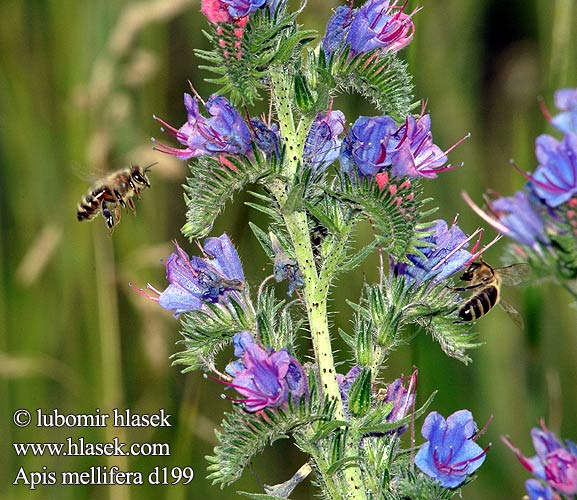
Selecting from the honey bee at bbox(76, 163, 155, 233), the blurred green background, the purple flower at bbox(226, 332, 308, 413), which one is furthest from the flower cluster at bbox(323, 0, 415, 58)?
A: the blurred green background

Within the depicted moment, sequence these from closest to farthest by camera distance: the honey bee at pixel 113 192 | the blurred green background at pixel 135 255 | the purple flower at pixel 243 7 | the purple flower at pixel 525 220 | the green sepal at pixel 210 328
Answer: the purple flower at pixel 525 220 < the purple flower at pixel 243 7 < the green sepal at pixel 210 328 < the honey bee at pixel 113 192 < the blurred green background at pixel 135 255

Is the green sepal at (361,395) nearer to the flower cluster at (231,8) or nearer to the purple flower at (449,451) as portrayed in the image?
the purple flower at (449,451)

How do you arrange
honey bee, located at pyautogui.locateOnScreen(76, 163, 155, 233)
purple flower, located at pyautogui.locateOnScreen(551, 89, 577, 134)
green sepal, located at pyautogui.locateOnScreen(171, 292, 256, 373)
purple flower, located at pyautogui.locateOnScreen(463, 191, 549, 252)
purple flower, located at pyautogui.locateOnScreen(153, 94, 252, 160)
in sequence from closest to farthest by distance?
purple flower, located at pyautogui.locateOnScreen(551, 89, 577, 134), purple flower, located at pyautogui.locateOnScreen(463, 191, 549, 252), purple flower, located at pyautogui.locateOnScreen(153, 94, 252, 160), green sepal, located at pyautogui.locateOnScreen(171, 292, 256, 373), honey bee, located at pyautogui.locateOnScreen(76, 163, 155, 233)

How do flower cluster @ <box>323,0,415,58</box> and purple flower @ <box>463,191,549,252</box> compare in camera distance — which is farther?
flower cluster @ <box>323,0,415,58</box>

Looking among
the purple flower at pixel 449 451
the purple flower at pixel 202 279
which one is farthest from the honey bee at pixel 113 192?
the purple flower at pixel 449 451

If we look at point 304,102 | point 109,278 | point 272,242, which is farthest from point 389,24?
point 109,278

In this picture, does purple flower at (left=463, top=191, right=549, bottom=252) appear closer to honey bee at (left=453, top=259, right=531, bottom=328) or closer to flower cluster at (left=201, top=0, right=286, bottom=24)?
honey bee at (left=453, top=259, right=531, bottom=328)

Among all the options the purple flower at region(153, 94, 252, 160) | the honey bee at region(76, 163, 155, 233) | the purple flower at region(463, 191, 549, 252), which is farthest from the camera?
the honey bee at region(76, 163, 155, 233)
